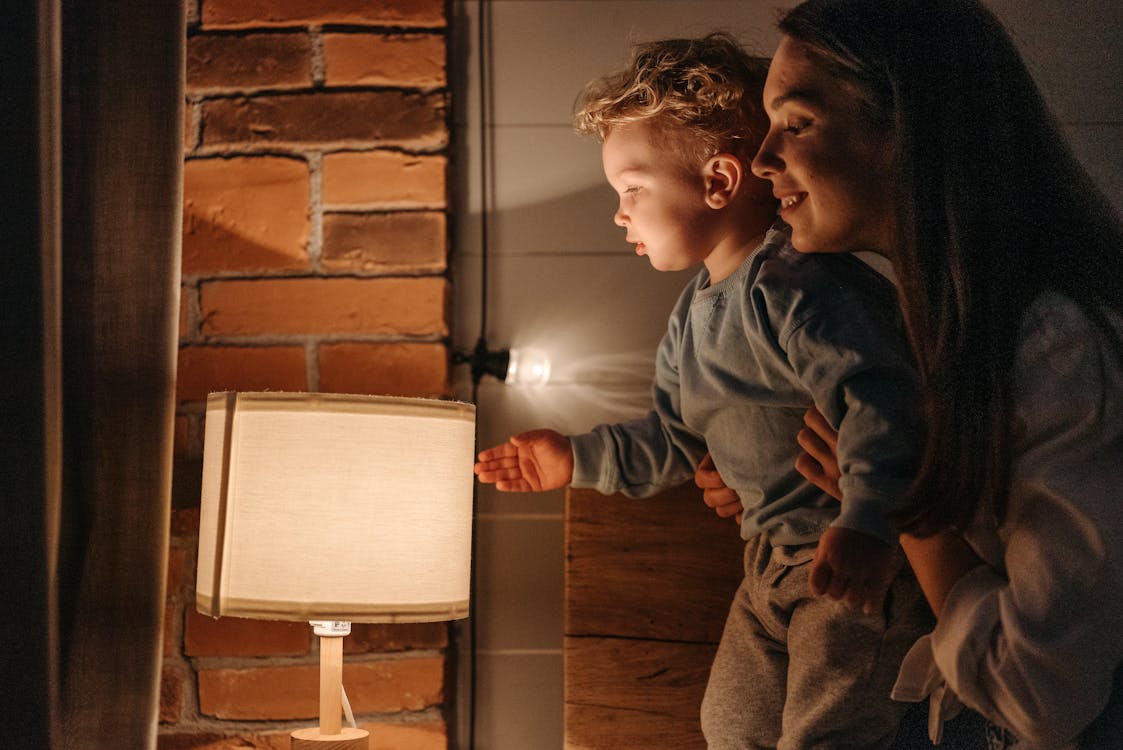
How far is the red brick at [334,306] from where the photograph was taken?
1.29m

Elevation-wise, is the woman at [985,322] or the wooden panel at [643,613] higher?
the woman at [985,322]

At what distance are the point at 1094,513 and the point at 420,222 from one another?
2.76 feet

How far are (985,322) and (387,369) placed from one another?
2.36 ft

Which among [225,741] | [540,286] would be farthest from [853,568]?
[225,741]

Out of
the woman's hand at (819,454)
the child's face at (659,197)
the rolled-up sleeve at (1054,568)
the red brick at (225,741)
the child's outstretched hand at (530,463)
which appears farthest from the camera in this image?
the red brick at (225,741)

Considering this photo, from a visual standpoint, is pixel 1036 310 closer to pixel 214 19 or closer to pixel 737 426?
pixel 737 426

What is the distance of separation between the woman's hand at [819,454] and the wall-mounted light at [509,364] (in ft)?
1.44

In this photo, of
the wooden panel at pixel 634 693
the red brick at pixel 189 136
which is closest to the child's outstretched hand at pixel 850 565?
the wooden panel at pixel 634 693

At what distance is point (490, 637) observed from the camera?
1.32 metres

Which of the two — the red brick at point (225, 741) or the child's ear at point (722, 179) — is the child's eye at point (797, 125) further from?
the red brick at point (225, 741)


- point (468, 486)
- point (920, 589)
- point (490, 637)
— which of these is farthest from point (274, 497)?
point (920, 589)

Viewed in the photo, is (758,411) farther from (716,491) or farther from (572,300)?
(572,300)

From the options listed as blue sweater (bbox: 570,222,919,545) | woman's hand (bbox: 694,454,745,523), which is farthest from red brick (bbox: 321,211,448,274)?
woman's hand (bbox: 694,454,745,523)

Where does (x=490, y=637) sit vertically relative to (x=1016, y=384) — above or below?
below
